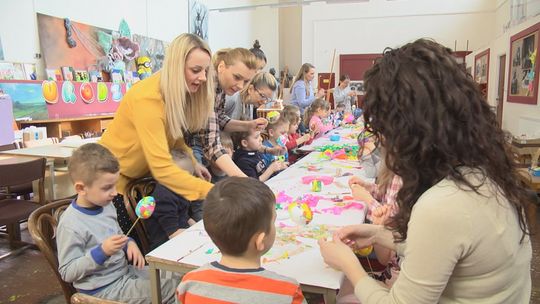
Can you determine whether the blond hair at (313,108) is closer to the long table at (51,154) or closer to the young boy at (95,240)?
the long table at (51,154)

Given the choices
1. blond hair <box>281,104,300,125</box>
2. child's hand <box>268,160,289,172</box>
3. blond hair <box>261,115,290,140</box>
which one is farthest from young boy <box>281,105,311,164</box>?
child's hand <box>268,160,289,172</box>

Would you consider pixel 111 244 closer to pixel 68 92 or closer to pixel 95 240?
pixel 95 240

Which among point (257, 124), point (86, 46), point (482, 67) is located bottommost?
point (257, 124)

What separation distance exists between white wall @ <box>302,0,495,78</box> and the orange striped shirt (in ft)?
36.3

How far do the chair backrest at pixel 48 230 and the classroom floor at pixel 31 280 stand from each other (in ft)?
3.64

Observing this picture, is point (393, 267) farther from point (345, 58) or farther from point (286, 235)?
point (345, 58)

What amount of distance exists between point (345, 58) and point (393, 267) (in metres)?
10.5

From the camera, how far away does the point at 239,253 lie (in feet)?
3.68

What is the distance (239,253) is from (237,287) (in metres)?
0.10

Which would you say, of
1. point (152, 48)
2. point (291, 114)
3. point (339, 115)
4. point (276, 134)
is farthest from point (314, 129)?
point (152, 48)

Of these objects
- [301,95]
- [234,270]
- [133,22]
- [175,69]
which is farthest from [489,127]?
[133,22]

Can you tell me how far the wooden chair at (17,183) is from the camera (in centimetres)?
307

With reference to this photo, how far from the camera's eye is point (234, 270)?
42.7 inches

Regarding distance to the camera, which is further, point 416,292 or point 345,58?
point 345,58
